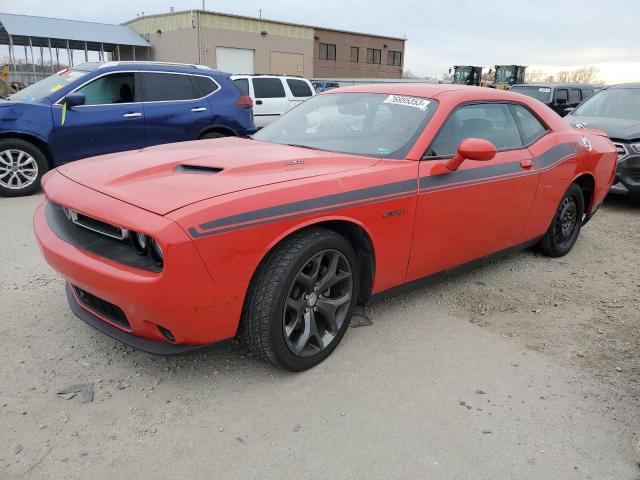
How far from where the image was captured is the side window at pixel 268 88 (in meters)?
11.7

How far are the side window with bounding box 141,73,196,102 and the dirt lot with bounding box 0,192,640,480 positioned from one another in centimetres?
432

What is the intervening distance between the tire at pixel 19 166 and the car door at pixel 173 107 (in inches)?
56.8

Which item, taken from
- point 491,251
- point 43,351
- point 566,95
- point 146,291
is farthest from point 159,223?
point 566,95

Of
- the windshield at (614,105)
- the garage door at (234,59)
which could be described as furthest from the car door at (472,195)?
the garage door at (234,59)

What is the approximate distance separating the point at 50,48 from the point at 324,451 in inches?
1584

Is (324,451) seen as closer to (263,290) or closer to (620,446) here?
(263,290)

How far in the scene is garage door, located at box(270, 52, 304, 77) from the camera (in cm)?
4038

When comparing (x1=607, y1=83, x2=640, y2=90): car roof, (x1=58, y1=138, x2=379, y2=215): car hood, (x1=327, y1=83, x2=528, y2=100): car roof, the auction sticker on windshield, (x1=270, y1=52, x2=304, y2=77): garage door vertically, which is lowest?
(x1=58, y1=138, x2=379, y2=215): car hood

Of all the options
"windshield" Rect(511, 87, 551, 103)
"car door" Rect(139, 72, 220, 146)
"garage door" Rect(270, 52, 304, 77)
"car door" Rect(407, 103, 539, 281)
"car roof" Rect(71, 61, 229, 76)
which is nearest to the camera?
"car door" Rect(407, 103, 539, 281)

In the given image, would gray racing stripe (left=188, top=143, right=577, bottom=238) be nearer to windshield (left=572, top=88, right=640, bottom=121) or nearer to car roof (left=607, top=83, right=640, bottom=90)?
windshield (left=572, top=88, right=640, bottom=121)

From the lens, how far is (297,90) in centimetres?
1223

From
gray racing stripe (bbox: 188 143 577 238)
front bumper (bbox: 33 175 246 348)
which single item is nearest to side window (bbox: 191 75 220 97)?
gray racing stripe (bbox: 188 143 577 238)

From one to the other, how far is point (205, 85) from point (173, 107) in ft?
2.32

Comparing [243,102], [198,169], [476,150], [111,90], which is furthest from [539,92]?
[198,169]
